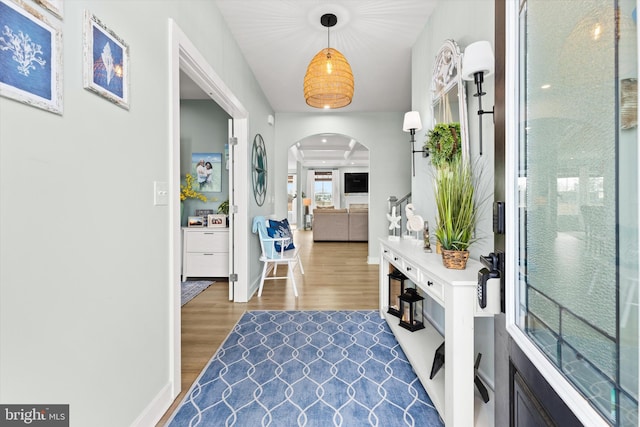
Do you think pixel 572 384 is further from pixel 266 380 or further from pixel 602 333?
pixel 266 380

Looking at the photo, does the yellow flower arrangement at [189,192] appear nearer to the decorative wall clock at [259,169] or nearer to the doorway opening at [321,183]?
the decorative wall clock at [259,169]

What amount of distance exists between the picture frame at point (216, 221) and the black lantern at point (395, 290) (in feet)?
8.11

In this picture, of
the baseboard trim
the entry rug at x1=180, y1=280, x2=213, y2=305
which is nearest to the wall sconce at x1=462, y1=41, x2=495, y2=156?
the baseboard trim

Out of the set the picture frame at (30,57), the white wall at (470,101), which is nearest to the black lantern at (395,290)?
the white wall at (470,101)

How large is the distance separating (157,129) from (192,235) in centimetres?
283

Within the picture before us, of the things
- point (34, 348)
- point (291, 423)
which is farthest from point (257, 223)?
point (34, 348)

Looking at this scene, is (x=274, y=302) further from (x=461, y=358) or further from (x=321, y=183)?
(x=321, y=183)

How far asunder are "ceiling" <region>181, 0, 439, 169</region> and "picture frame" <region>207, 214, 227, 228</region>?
173 cm

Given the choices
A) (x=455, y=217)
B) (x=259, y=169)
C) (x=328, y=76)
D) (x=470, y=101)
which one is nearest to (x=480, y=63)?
(x=470, y=101)

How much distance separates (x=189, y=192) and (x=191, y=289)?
1391mm

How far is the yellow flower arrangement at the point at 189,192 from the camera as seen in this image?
14.2 ft

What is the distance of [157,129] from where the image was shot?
61.3 inches

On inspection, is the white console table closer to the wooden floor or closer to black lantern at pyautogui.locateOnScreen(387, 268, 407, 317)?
black lantern at pyautogui.locateOnScreen(387, 268, 407, 317)

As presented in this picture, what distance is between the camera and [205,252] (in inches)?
164
